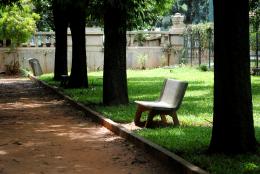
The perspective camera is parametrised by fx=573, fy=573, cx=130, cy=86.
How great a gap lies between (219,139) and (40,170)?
2481 millimetres

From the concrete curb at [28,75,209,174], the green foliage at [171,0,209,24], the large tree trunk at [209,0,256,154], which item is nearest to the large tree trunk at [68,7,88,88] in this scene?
the concrete curb at [28,75,209,174]

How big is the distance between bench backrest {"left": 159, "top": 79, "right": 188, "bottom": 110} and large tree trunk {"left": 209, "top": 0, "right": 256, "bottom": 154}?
113 inches

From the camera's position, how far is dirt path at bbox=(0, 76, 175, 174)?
8023mm

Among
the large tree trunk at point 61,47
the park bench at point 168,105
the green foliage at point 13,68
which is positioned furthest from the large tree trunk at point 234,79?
the green foliage at point 13,68

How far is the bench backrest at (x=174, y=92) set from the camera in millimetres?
10609

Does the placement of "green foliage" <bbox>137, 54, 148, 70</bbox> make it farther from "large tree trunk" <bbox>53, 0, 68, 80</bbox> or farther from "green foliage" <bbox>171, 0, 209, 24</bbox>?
"green foliage" <bbox>171, 0, 209, 24</bbox>

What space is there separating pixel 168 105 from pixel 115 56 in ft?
11.8

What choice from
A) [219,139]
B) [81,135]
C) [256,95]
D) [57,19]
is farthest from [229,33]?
[57,19]

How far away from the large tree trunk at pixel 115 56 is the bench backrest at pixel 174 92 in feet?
8.74

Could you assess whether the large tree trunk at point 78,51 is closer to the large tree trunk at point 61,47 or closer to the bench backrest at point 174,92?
the large tree trunk at point 61,47

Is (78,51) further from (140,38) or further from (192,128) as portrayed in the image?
(140,38)

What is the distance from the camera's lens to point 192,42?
3412cm

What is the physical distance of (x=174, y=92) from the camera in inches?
429

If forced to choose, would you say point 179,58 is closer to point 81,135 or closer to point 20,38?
point 20,38
